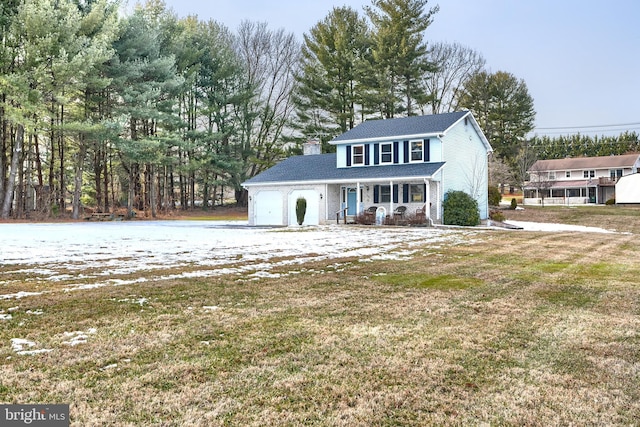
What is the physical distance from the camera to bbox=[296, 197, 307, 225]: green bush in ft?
78.2

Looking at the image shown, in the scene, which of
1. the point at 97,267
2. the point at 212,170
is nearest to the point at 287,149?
the point at 212,170

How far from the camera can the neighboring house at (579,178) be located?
4697cm

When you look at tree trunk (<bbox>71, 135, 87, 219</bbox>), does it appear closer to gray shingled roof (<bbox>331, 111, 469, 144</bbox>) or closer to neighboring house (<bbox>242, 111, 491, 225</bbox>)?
neighboring house (<bbox>242, 111, 491, 225</bbox>)

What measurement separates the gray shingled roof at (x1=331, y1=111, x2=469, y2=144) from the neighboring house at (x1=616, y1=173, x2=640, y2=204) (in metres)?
27.2

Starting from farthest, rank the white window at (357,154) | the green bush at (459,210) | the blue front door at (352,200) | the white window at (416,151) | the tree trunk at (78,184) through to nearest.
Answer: the tree trunk at (78,184) → the white window at (357,154) → the blue front door at (352,200) → the white window at (416,151) → the green bush at (459,210)

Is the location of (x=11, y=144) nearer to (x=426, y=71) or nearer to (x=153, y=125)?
(x=153, y=125)

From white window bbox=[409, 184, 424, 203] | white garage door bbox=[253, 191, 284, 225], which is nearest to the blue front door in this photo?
white window bbox=[409, 184, 424, 203]

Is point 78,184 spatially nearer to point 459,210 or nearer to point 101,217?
point 101,217

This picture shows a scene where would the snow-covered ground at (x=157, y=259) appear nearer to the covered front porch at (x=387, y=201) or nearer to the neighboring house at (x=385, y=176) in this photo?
the covered front porch at (x=387, y=201)

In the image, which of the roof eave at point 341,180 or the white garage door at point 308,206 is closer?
the roof eave at point 341,180

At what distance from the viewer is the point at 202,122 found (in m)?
39.4

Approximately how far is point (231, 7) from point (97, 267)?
132 feet

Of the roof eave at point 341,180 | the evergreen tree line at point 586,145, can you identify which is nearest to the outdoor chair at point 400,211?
the roof eave at point 341,180

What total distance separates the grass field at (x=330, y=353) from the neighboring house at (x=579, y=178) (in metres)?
44.0
